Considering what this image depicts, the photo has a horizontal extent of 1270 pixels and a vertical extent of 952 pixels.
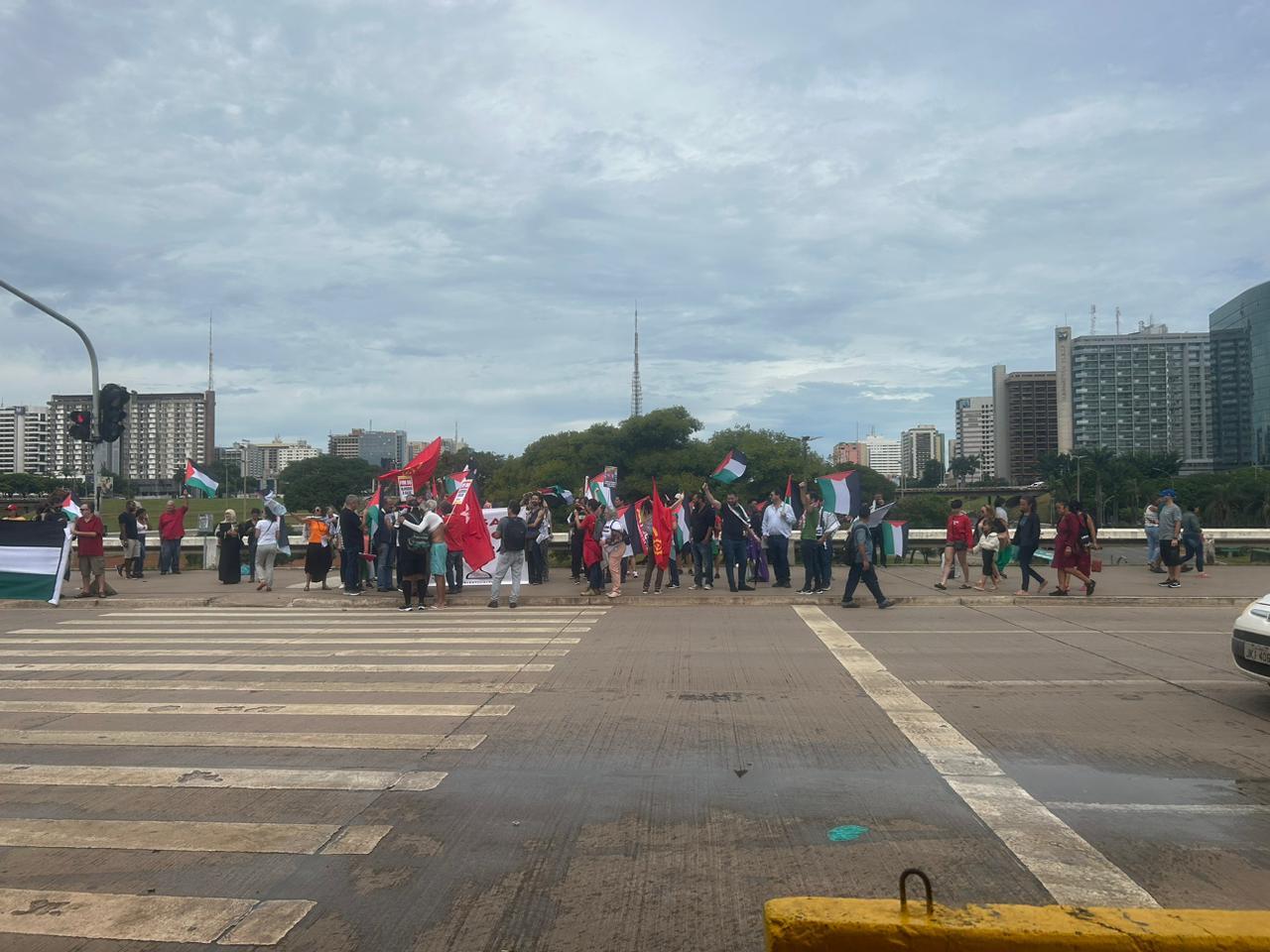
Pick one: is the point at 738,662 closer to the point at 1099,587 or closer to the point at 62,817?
the point at 62,817

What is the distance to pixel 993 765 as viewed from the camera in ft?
21.4

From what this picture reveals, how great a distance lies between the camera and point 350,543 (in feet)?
60.5

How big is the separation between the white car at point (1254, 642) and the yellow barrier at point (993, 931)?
5.60 m

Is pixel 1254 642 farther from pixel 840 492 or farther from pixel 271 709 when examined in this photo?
pixel 840 492

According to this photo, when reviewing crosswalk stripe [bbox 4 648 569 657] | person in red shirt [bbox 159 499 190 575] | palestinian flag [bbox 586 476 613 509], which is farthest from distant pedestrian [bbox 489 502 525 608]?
person in red shirt [bbox 159 499 190 575]

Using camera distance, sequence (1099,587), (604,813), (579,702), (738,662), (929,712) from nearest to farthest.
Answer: (604,813) < (929,712) < (579,702) < (738,662) < (1099,587)

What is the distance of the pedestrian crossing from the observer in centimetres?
445

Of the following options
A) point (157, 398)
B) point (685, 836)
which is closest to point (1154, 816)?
point (685, 836)

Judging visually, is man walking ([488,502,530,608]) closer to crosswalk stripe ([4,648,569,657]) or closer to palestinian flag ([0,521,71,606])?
crosswalk stripe ([4,648,569,657])

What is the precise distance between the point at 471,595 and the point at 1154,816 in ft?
48.4

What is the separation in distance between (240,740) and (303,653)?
450 cm

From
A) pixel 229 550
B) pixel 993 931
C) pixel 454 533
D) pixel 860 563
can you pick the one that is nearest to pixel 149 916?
pixel 993 931

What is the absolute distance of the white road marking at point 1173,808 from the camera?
5.55 metres

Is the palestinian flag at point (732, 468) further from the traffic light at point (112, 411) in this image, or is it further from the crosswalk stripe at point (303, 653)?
the traffic light at point (112, 411)
